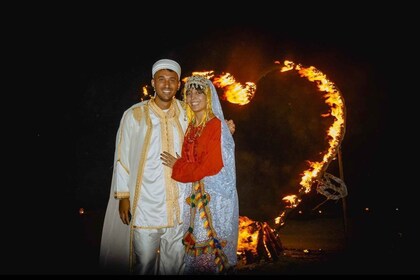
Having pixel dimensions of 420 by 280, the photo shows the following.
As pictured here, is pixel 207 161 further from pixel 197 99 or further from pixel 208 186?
pixel 197 99

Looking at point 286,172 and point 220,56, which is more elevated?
point 220,56

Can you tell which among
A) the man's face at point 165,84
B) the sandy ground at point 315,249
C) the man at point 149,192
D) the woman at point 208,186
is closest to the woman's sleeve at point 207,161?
the woman at point 208,186

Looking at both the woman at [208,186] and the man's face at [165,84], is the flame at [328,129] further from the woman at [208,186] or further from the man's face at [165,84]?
the man's face at [165,84]

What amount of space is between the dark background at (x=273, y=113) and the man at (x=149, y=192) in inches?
99.7

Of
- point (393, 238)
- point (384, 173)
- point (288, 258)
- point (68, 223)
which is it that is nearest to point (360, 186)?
point (384, 173)

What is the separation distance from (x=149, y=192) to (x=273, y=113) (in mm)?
3849

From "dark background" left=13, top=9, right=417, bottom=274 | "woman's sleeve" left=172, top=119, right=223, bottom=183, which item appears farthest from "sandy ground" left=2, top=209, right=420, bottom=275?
"woman's sleeve" left=172, top=119, right=223, bottom=183

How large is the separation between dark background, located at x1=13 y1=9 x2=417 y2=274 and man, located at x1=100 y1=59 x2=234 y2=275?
2534 millimetres

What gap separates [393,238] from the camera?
222 inches

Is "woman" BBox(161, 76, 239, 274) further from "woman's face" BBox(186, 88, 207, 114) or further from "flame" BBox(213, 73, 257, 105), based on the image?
"flame" BBox(213, 73, 257, 105)

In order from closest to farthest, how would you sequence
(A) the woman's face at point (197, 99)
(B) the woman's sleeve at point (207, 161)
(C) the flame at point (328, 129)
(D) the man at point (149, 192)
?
(B) the woman's sleeve at point (207, 161), (A) the woman's face at point (197, 99), (D) the man at point (149, 192), (C) the flame at point (328, 129)

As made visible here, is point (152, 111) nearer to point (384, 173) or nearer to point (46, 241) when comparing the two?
point (46, 241)

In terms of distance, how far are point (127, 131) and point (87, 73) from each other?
4.44 meters

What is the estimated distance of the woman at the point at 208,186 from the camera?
10.5ft
